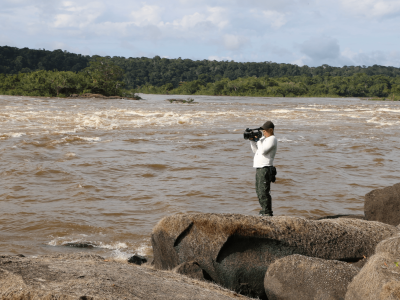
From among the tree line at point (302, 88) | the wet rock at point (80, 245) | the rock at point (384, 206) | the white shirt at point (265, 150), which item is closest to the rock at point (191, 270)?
the white shirt at point (265, 150)

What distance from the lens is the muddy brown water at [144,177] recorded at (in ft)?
24.4

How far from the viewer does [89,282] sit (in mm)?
3084

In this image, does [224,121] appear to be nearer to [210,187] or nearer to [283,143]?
[283,143]

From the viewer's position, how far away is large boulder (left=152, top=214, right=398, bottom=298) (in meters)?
4.54

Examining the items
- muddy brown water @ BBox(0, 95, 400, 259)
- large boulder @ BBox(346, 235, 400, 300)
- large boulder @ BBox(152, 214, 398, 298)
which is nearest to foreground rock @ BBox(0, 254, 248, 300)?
large boulder @ BBox(152, 214, 398, 298)

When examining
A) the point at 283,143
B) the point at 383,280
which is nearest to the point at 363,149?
the point at 283,143

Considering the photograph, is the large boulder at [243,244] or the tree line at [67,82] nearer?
the large boulder at [243,244]

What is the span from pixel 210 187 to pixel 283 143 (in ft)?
28.8

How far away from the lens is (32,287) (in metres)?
2.92

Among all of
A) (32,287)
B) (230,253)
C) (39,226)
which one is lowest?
(39,226)

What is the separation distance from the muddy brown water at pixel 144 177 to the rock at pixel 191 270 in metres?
1.92

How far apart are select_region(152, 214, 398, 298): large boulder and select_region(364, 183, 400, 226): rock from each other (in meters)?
1.55

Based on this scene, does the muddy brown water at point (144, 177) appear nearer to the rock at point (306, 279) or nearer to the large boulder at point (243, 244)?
the large boulder at point (243, 244)

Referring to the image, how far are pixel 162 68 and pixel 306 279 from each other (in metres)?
125
